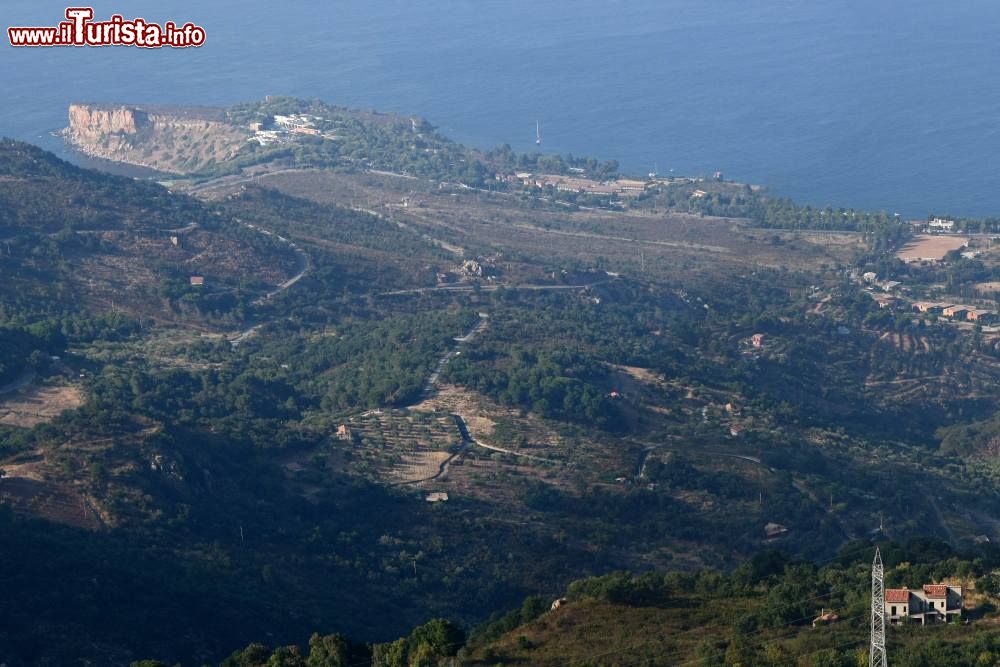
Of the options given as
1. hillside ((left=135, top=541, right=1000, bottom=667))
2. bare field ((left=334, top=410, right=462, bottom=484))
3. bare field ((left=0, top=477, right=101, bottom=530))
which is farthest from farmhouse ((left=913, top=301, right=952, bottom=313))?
bare field ((left=0, top=477, right=101, bottom=530))

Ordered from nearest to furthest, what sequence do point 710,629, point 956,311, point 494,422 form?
point 710,629 < point 494,422 < point 956,311

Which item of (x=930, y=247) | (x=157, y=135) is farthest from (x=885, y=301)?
(x=157, y=135)

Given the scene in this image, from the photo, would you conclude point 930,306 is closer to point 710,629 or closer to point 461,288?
point 461,288

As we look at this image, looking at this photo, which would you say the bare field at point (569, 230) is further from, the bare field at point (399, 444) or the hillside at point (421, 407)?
the bare field at point (399, 444)

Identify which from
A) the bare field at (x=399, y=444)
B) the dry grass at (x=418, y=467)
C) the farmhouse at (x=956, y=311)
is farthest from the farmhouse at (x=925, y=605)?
the farmhouse at (x=956, y=311)

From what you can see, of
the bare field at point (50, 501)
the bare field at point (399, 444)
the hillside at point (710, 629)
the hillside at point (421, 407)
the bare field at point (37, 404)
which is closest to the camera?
the hillside at point (710, 629)

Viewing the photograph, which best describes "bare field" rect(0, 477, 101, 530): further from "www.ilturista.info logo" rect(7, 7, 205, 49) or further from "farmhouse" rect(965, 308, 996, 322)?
"farmhouse" rect(965, 308, 996, 322)
